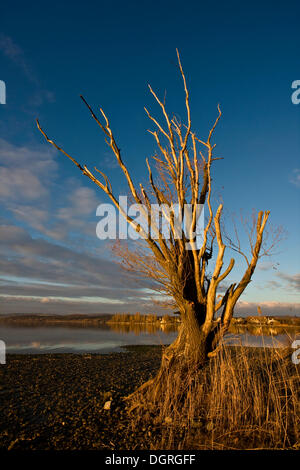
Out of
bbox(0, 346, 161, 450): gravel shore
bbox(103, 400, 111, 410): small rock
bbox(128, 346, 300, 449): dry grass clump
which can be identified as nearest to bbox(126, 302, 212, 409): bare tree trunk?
bbox(128, 346, 300, 449): dry grass clump

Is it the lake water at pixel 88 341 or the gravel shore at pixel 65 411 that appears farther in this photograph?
the lake water at pixel 88 341

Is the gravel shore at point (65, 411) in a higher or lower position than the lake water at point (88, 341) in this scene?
higher

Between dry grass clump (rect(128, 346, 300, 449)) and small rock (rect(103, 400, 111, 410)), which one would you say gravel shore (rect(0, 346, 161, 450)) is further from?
dry grass clump (rect(128, 346, 300, 449))

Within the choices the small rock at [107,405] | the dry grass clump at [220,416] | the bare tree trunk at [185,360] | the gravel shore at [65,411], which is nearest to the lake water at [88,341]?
the bare tree trunk at [185,360]

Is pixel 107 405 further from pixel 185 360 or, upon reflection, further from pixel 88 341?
pixel 88 341

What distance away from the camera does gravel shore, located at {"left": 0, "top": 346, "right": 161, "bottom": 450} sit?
4.48 meters

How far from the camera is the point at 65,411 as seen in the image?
588 centimetres

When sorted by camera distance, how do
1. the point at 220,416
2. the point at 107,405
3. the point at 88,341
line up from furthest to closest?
the point at 88,341
the point at 107,405
the point at 220,416

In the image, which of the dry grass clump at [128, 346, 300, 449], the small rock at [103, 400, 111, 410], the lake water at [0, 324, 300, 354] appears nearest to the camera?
the dry grass clump at [128, 346, 300, 449]

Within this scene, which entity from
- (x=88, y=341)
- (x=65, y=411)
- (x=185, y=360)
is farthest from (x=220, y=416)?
(x=88, y=341)

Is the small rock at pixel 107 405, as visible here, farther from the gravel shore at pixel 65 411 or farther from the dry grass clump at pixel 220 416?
the dry grass clump at pixel 220 416

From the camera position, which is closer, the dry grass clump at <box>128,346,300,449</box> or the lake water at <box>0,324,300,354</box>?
the dry grass clump at <box>128,346,300,449</box>

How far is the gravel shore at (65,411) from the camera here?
4.48m
